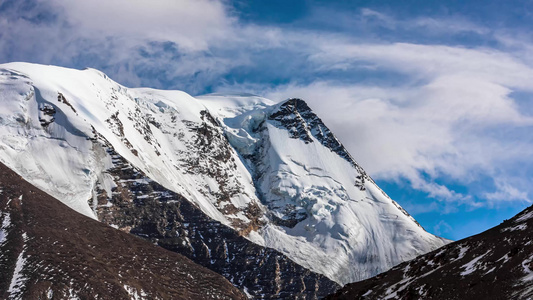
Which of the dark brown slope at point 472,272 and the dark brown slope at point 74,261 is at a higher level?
the dark brown slope at point 472,272

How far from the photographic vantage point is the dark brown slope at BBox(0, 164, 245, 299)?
12062cm

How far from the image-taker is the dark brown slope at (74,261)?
121m

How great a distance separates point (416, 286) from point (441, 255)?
436 centimetres

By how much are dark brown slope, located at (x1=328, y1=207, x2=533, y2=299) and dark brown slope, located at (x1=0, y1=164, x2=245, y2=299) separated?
84.0 m

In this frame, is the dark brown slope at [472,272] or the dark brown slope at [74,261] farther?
the dark brown slope at [74,261]

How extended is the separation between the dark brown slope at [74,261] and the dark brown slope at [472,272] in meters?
84.0

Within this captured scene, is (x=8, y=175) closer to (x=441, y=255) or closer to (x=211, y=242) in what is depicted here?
(x=211, y=242)

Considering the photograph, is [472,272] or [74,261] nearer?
[472,272]

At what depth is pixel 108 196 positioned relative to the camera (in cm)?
19400

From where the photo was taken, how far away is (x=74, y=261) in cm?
13038

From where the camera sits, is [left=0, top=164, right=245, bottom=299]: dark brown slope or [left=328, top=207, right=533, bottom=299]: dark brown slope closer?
[left=328, top=207, right=533, bottom=299]: dark brown slope

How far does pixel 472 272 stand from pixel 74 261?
107 m

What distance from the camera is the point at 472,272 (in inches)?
1522

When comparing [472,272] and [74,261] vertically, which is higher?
[472,272]
